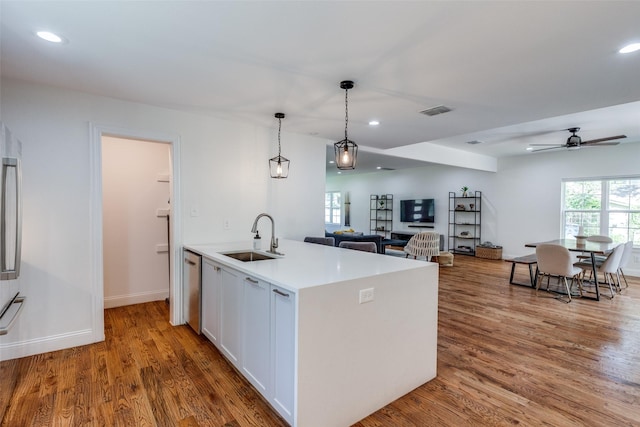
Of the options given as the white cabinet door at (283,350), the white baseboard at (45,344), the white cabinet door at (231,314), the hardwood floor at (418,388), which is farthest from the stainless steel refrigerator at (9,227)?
the white cabinet door at (283,350)

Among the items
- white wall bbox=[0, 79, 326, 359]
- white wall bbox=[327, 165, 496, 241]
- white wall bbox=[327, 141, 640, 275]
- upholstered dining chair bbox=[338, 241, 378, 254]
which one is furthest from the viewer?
white wall bbox=[327, 165, 496, 241]

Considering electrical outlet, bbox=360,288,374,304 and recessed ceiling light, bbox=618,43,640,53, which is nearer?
electrical outlet, bbox=360,288,374,304

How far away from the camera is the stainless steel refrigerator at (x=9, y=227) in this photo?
1.74 metres

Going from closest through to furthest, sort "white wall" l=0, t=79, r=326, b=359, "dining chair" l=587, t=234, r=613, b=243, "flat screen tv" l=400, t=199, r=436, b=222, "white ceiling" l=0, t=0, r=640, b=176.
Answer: "white ceiling" l=0, t=0, r=640, b=176
"white wall" l=0, t=79, r=326, b=359
"dining chair" l=587, t=234, r=613, b=243
"flat screen tv" l=400, t=199, r=436, b=222

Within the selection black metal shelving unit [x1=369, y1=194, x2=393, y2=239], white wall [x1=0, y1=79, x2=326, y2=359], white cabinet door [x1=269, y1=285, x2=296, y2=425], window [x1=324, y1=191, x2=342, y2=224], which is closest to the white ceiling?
white wall [x1=0, y1=79, x2=326, y2=359]

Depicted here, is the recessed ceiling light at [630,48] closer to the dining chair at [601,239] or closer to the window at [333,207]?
the dining chair at [601,239]

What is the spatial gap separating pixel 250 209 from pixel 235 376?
2.13 m

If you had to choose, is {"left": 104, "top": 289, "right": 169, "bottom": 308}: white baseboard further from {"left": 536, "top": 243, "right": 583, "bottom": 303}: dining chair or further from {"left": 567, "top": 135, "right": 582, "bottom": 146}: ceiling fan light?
{"left": 567, "top": 135, "right": 582, "bottom": 146}: ceiling fan light

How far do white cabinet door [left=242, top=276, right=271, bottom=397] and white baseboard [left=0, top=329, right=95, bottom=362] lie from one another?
180 centimetres

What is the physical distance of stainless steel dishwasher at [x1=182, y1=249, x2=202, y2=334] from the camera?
315 cm

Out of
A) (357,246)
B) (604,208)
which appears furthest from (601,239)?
(357,246)

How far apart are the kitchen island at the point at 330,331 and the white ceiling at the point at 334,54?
1.51 meters

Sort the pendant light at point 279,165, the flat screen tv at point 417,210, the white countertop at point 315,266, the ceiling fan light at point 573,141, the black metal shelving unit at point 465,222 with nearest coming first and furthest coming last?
1. the white countertop at point 315,266
2. the pendant light at point 279,165
3. the ceiling fan light at point 573,141
4. the black metal shelving unit at point 465,222
5. the flat screen tv at point 417,210

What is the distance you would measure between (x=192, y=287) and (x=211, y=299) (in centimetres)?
51
